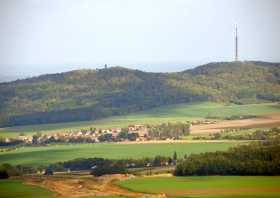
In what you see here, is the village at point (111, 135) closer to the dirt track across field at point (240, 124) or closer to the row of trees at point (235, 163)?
the dirt track across field at point (240, 124)

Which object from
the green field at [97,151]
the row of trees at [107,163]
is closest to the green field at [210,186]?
the row of trees at [107,163]

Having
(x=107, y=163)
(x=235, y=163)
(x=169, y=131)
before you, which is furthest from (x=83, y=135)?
(x=235, y=163)

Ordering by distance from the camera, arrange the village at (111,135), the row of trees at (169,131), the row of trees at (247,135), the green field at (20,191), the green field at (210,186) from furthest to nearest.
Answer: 1. the row of trees at (169,131)
2. the village at (111,135)
3. the row of trees at (247,135)
4. the green field at (20,191)
5. the green field at (210,186)

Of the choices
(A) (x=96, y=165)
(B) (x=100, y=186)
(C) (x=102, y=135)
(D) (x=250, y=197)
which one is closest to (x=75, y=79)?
(C) (x=102, y=135)

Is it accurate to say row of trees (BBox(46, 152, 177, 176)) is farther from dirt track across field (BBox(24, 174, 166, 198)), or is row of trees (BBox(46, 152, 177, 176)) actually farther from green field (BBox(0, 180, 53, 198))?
green field (BBox(0, 180, 53, 198))

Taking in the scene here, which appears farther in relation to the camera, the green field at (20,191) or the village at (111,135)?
the village at (111,135)

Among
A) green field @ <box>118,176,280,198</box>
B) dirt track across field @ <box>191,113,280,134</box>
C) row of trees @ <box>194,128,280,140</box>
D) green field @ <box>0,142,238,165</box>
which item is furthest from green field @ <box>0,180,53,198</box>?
dirt track across field @ <box>191,113,280,134</box>
